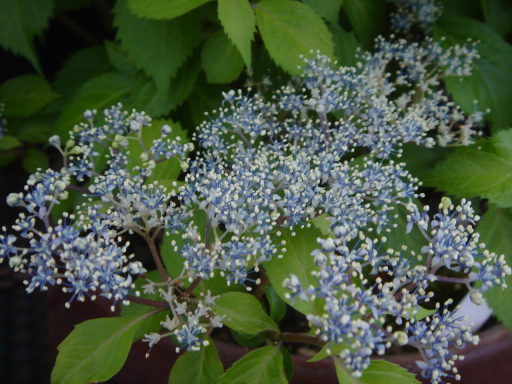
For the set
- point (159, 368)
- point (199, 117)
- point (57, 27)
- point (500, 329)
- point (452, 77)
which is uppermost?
point (57, 27)

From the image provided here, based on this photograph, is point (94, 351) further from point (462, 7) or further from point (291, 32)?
point (462, 7)

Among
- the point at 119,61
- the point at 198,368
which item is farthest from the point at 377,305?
the point at 119,61

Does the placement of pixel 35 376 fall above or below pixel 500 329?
above

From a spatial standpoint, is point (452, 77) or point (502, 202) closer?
point (502, 202)

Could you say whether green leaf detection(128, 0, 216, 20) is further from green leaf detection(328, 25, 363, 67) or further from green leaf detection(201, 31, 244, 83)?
green leaf detection(328, 25, 363, 67)

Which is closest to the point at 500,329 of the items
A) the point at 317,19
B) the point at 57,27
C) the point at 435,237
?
the point at 435,237

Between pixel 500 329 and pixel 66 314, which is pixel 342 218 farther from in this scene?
pixel 66 314
